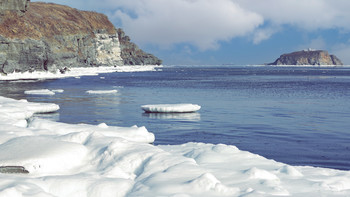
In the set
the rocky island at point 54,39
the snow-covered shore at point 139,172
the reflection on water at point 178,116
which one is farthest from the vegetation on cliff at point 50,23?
the snow-covered shore at point 139,172

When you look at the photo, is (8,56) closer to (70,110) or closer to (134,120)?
(70,110)

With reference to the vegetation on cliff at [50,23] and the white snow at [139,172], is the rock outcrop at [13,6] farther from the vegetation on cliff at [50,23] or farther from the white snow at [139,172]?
the white snow at [139,172]

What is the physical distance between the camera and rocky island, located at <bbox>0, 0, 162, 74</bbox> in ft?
208

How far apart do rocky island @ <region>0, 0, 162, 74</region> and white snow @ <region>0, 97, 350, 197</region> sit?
54.4 meters

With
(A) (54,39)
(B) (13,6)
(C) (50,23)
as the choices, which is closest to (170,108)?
(B) (13,6)

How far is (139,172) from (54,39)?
97629 millimetres

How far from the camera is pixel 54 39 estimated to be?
9975 cm

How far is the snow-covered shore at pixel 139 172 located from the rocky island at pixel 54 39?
54.4 m

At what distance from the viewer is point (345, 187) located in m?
8.25

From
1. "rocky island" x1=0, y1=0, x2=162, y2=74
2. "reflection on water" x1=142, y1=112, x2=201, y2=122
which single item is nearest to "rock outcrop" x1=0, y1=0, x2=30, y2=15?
"rocky island" x1=0, y1=0, x2=162, y2=74

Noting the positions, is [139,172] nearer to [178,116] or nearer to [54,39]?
[178,116]

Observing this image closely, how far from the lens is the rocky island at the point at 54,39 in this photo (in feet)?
208

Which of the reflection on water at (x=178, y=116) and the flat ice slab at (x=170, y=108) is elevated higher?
the flat ice slab at (x=170, y=108)

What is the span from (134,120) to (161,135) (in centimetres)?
515
